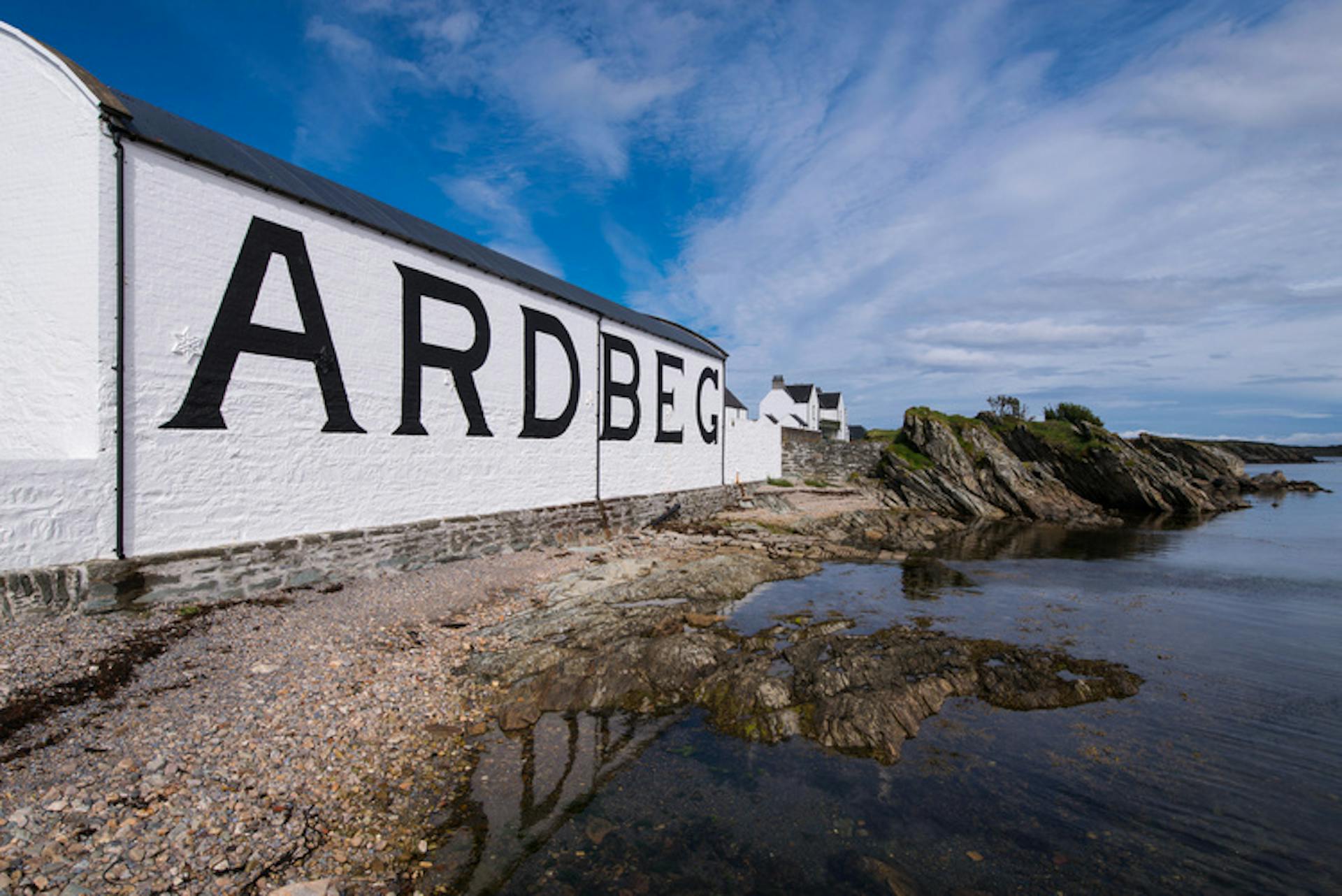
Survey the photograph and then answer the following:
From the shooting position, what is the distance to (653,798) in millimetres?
5258

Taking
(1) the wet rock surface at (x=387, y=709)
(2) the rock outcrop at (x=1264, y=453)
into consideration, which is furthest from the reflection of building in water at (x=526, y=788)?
(2) the rock outcrop at (x=1264, y=453)

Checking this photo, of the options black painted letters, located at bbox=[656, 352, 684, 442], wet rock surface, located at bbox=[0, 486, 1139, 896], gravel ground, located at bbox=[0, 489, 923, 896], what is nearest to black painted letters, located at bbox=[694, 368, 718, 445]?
black painted letters, located at bbox=[656, 352, 684, 442]

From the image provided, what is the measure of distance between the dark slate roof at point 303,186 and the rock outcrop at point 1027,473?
2202cm

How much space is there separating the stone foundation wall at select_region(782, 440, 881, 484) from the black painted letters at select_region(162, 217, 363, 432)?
27.7 m

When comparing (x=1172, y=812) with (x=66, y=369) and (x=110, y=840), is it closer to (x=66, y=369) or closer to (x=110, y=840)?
(x=110, y=840)

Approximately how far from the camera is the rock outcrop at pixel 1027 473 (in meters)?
32.0

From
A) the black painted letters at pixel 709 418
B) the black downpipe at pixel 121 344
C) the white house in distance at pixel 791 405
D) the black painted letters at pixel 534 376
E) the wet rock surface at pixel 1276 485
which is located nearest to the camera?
the black downpipe at pixel 121 344

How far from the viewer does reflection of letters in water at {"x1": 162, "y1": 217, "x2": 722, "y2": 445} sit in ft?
29.6

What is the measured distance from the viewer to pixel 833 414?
7356 centimetres

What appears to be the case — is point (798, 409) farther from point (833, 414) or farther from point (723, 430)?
point (723, 430)

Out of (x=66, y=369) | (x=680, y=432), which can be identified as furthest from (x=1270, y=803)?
(x=680, y=432)

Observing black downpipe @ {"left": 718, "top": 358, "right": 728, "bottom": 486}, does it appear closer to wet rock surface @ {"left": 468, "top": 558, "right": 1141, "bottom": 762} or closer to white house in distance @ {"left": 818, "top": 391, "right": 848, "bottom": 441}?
wet rock surface @ {"left": 468, "top": 558, "right": 1141, "bottom": 762}

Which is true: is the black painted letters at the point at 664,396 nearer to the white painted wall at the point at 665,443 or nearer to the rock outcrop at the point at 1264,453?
the white painted wall at the point at 665,443

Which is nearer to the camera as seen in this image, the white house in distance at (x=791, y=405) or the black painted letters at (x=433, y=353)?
the black painted letters at (x=433, y=353)
